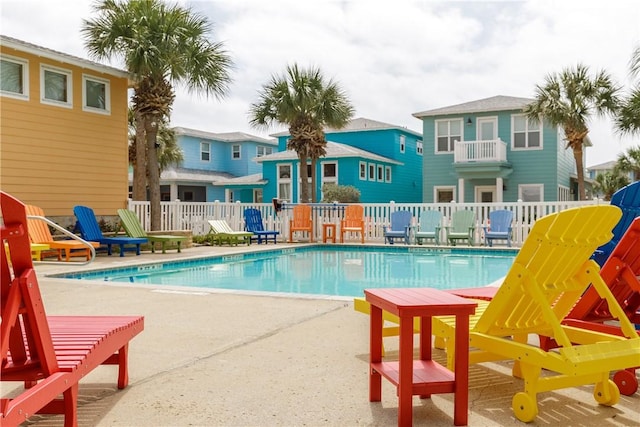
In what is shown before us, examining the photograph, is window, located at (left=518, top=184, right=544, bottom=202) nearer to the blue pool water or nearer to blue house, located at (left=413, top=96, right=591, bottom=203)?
blue house, located at (left=413, top=96, right=591, bottom=203)

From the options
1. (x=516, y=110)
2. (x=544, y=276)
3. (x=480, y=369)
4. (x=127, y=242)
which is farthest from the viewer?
(x=516, y=110)

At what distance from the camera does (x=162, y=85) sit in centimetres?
1530

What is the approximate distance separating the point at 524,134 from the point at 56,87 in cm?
1877

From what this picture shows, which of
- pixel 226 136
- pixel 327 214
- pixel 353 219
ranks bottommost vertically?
pixel 353 219

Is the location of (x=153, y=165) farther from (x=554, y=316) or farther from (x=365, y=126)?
(x=365, y=126)

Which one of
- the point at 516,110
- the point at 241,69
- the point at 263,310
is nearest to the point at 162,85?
the point at 241,69

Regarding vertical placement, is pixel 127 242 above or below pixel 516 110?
below

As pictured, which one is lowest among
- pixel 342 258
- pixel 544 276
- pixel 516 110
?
pixel 342 258

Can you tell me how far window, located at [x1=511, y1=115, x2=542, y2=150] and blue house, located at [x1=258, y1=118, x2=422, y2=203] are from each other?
23.3 ft

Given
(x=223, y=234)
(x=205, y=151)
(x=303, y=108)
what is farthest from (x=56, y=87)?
(x=205, y=151)

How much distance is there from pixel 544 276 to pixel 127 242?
1120cm

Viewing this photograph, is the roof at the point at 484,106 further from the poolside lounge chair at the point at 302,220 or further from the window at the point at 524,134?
the poolside lounge chair at the point at 302,220

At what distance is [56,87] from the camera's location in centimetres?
1400

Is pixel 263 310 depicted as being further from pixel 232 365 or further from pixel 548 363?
pixel 548 363
